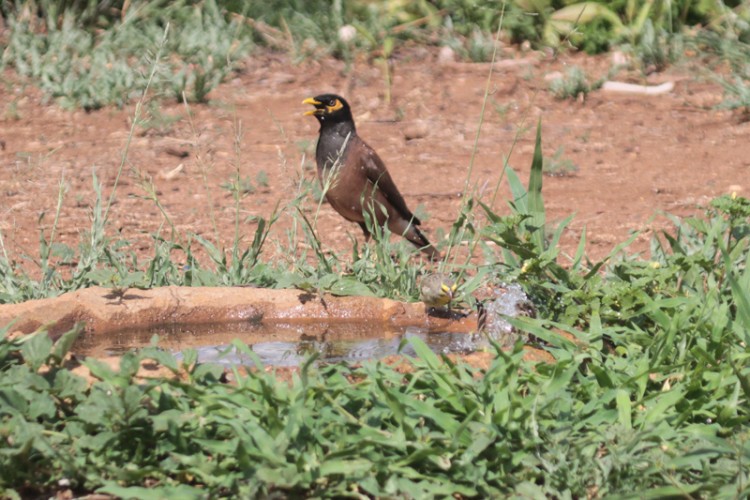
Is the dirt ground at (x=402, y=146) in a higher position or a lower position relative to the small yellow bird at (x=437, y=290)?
lower

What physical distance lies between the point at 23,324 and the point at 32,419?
930mm

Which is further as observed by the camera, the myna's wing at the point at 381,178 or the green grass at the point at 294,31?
the green grass at the point at 294,31

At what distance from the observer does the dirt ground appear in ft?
22.9

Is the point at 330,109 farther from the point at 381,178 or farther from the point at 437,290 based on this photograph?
the point at 437,290

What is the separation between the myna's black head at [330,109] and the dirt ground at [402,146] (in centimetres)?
33

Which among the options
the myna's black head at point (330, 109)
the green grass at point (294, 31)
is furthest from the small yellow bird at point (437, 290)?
the green grass at point (294, 31)

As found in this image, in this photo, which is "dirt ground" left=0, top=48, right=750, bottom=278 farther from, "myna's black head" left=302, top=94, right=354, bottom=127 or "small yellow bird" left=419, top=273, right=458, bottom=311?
"small yellow bird" left=419, top=273, right=458, bottom=311

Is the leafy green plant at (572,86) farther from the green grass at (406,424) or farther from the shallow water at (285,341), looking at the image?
the green grass at (406,424)

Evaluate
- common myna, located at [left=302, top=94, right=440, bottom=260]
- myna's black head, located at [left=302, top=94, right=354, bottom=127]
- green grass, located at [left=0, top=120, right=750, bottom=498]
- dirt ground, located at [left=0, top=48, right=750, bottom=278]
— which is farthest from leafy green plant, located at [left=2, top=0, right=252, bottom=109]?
green grass, located at [left=0, top=120, right=750, bottom=498]

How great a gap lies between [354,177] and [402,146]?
4.57 ft

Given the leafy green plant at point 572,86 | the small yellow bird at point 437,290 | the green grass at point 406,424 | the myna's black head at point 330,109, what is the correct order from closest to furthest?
the green grass at point 406,424 → the small yellow bird at point 437,290 → the myna's black head at point 330,109 → the leafy green plant at point 572,86

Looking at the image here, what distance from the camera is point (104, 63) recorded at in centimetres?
935

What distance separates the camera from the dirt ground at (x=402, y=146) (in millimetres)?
6965

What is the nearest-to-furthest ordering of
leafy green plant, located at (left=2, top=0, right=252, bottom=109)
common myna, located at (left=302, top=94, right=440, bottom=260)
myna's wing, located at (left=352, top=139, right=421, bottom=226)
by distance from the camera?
common myna, located at (left=302, top=94, right=440, bottom=260), myna's wing, located at (left=352, top=139, right=421, bottom=226), leafy green plant, located at (left=2, top=0, right=252, bottom=109)
